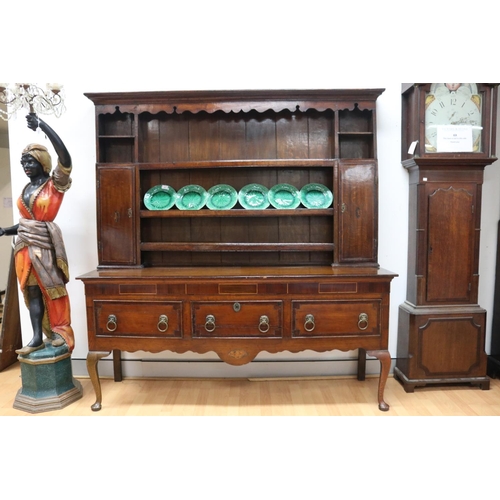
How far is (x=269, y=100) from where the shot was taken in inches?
105

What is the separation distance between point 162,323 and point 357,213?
1.53 metres

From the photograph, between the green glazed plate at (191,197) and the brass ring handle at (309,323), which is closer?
Result: the brass ring handle at (309,323)

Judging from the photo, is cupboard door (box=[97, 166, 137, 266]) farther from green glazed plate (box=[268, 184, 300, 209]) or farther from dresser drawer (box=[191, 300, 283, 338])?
green glazed plate (box=[268, 184, 300, 209])

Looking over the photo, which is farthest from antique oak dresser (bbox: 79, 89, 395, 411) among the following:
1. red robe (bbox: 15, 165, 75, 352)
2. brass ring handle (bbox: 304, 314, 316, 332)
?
red robe (bbox: 15, 165, 75, 352)

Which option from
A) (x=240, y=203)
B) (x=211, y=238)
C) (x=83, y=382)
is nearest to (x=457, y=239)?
(x=240, y=203)

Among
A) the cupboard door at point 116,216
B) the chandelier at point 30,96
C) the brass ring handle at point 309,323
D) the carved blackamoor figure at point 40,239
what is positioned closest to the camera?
the chandelier at point 30,96

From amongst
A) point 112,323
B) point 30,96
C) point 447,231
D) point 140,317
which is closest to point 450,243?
point 447,231

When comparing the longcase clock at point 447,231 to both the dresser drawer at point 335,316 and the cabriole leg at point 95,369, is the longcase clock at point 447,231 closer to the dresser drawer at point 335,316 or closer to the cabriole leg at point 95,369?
the dresser drawer at point 335,316

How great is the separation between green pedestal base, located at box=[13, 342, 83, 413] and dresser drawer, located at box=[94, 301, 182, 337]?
0.46 metres

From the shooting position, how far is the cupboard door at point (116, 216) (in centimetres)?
271

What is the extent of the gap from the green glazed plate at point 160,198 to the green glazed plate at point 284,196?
733mm

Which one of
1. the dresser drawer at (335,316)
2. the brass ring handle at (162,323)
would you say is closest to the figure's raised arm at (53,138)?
the brass ring handle at (162,323)

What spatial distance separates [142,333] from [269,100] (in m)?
1.80

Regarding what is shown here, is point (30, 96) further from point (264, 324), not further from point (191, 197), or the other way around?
point (264, 324)
